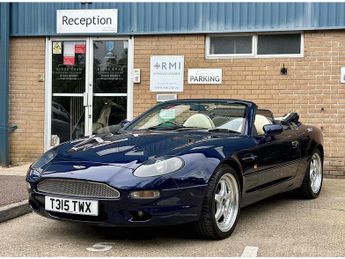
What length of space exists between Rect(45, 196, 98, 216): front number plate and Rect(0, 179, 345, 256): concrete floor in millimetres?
335

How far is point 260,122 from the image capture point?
6.07 meters

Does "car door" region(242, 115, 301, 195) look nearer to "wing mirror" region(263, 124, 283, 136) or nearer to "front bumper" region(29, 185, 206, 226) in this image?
"wing mirror" region(263, 124, 283, 136)

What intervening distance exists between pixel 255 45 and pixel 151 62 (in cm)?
192

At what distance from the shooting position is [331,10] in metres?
9.16

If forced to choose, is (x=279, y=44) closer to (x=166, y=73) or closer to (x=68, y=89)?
(x=166, y=73)

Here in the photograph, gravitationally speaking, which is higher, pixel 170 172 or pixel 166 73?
pixel 166 73

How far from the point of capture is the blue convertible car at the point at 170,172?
431 cm

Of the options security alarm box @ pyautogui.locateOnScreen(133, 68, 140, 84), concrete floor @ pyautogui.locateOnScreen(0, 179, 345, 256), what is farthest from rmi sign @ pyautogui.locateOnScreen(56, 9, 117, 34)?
concrete floor @ pyautogui.locateOnScreen(0, 179, 345, 256)

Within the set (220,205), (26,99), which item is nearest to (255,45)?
(26,99)

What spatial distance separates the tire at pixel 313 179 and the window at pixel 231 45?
3.05 meters

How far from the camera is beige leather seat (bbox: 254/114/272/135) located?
5.87m

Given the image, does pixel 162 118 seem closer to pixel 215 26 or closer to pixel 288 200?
pixel 288 200

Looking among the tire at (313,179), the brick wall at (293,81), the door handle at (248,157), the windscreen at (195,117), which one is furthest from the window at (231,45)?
the door handle at (248,157)

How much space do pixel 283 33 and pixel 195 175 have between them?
5757 millimetres
